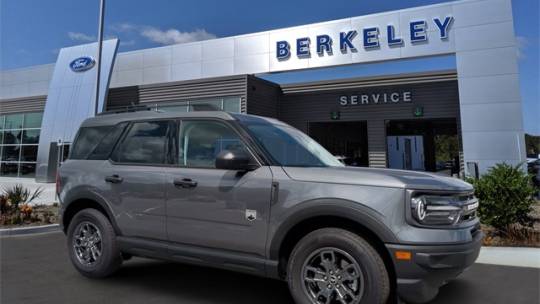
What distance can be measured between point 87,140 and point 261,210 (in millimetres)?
2898

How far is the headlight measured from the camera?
10.3 ft

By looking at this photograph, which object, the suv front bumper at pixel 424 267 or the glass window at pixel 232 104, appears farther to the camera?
the glass window at pixel 232 104

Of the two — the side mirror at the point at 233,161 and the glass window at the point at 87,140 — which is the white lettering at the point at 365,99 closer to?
the glass window at the point at 87,140

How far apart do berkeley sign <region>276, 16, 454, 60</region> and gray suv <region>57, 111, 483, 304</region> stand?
13594 millimetres

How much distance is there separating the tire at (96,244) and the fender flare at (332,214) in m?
2.10

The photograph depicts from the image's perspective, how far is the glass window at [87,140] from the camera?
5129mm

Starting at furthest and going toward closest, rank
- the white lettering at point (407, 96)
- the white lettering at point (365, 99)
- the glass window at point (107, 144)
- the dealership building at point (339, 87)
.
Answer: the white lettering at point (365, 99) < the white lettering at point (407, 96) < the dealership building at point (339, 87) < the glass window at point (107, 144)

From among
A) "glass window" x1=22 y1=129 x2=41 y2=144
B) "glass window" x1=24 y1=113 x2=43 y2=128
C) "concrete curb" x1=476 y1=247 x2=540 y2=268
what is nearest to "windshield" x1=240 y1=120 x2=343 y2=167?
"concrete curb" x1=476 y1=247 x2=540 y2=268

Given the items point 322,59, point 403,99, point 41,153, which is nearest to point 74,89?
point 41,153

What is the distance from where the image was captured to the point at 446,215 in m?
3.21

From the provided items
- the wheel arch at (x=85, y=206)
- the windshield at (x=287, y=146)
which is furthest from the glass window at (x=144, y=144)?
Answer: the windshield at (x=287, y=146)

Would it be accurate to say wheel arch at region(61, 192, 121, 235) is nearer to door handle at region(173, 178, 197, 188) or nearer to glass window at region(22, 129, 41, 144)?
door handle at region(173, 178, 197, 188)

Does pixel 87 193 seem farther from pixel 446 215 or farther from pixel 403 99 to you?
pixel 403 99

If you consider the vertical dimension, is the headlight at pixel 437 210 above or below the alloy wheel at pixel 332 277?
above
